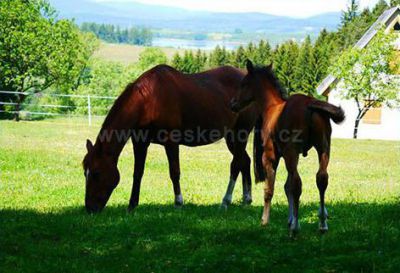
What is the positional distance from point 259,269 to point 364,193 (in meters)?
6.10

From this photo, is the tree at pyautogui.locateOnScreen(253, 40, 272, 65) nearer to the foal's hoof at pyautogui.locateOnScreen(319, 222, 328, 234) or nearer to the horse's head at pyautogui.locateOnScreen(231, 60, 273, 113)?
the horse's head at pyautogui.locateOnScreen(231, 60, 273, 113)

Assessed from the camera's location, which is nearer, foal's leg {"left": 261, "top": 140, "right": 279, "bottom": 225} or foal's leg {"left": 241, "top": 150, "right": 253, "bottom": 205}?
foal's leg {"left": 261, "top": 140, "right": 279, "bottom": 225}

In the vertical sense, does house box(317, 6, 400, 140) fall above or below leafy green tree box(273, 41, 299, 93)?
below

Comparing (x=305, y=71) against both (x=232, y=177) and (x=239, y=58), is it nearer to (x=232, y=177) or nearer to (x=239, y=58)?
(x=239, y=58)

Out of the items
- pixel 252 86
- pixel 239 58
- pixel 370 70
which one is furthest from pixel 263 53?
pixel 252 86

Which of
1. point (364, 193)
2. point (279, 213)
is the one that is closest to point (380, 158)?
point (364, 193)

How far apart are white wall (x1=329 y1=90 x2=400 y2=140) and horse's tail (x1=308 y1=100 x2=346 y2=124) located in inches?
1474

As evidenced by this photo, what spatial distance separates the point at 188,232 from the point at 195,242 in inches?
19.7

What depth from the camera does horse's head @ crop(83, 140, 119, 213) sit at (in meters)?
8.71

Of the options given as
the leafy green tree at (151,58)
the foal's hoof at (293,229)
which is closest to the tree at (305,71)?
the leafy green tree at (151,58)

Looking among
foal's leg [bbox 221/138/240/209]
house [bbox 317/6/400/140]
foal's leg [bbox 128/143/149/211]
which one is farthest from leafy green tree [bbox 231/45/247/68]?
foal's leg [bbox 128/143/149/211]

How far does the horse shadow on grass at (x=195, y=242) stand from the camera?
6430 mm

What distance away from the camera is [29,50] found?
135 ft

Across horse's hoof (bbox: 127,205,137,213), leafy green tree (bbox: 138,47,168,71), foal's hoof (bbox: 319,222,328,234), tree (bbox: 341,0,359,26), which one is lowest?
horse's hoof (bbox: 127,205,137,213)
